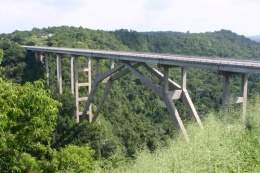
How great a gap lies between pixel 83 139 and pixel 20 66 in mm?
32415

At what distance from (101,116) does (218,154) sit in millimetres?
48953

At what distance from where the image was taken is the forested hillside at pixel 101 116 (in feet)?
56.1

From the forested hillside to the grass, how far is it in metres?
4.45

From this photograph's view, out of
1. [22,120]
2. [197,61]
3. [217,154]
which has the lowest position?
[22,120]

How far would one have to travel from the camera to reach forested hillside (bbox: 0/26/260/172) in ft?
56.1

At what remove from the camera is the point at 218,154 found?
38.7ft

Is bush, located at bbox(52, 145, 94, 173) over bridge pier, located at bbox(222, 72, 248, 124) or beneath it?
beneath

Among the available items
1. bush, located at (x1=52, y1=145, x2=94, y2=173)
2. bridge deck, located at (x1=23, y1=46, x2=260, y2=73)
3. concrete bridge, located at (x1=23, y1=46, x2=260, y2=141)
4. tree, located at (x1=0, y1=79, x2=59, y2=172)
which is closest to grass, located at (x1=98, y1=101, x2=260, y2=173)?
concrete bridge, located at (x1=23, y1=46, x2=260, y2=141)

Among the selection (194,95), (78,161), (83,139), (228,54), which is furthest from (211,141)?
(228,54)

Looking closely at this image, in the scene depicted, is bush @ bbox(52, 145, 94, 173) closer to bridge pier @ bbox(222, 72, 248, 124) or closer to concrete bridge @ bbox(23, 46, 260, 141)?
concrete bridge @ bbox(23, 46, 260, 141)

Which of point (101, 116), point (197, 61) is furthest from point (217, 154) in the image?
point (101, 116)

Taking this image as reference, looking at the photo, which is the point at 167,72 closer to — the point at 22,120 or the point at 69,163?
the point at 69,163

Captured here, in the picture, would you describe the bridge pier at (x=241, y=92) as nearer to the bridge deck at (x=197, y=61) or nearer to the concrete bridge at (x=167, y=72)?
the concrete bridge at (x=167, y=72)

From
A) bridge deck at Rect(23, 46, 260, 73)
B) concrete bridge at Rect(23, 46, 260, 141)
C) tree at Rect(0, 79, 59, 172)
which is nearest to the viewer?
tree at Rect(0, 79, 59, 172)
